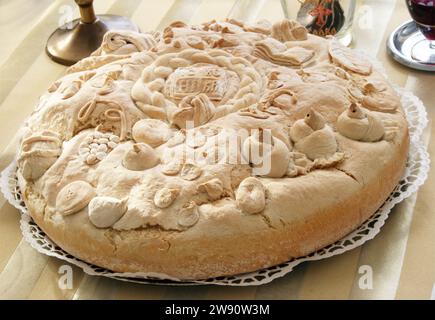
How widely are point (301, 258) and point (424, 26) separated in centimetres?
139

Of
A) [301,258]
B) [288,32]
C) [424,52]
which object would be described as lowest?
[424,52]

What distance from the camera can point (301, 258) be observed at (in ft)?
7.55

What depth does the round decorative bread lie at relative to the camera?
2.22 metres

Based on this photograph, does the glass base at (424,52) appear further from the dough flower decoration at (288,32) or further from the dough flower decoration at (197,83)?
the dough flower decoration at (197,83)

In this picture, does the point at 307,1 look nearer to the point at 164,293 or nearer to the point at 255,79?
the point at 255,79

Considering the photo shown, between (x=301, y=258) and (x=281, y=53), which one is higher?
(x=281, y=53)

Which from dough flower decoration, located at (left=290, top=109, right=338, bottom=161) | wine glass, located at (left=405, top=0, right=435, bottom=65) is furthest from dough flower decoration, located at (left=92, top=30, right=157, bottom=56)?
wine glass, located at (left=405, top=0, right=435, bottom=65)

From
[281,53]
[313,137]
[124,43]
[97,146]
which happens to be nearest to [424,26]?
[281,53]

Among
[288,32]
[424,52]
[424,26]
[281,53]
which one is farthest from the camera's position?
[424,52]

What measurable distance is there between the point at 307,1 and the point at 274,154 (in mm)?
1325

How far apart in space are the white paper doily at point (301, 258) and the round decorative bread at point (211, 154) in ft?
0.11

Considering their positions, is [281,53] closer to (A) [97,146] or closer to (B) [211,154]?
(B) [211,154]

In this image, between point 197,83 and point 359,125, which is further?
point 197,83

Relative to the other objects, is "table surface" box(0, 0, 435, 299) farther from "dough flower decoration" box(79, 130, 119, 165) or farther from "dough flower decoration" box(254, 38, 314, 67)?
"dough flower decoration" box(254, 38, 314, 67)
